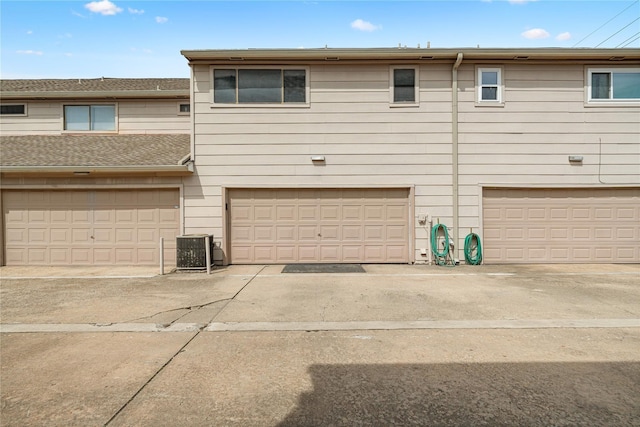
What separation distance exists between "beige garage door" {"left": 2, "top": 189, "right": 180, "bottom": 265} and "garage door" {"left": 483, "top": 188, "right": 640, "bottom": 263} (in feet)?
29.7

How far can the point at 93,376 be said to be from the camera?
324 centimetres

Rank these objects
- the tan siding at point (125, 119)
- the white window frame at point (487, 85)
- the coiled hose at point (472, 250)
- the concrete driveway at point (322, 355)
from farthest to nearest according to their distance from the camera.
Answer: the tan siding at point (125, 119) → the white window frame at point (487, 85) → the coiled hose at point (472, 250) → the concrete driveway at point (322, 355)

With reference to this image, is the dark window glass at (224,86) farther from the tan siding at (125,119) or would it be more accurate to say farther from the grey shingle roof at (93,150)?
the tan siding at (125,119)

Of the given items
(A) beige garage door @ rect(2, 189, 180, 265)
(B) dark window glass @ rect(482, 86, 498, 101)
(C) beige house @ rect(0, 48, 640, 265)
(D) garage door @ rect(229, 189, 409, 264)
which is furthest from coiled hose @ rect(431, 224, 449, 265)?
(A) beige garage door @ rect(2, 189, 180, 265)

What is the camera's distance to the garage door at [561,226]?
9.44m

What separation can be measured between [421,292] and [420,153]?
4.49 metres

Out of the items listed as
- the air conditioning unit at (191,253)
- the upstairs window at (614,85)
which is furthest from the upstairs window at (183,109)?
the upstairs window at (614,85)

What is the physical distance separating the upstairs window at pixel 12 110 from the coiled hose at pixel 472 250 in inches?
593

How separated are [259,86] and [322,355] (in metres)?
7.95

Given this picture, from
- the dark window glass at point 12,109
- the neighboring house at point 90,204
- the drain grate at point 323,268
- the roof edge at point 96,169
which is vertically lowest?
the drain grate at point 323,268

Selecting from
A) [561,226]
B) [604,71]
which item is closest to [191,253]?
[561,226]

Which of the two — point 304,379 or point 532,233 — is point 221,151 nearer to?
point 304,379

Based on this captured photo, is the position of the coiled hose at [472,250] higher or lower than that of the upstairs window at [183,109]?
lower

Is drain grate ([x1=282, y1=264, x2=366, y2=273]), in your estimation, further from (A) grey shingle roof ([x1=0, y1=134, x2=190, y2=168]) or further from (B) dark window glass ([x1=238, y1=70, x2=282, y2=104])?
(B) dark window glass ([x1=238, y1=70, x2=282, y2=104])
